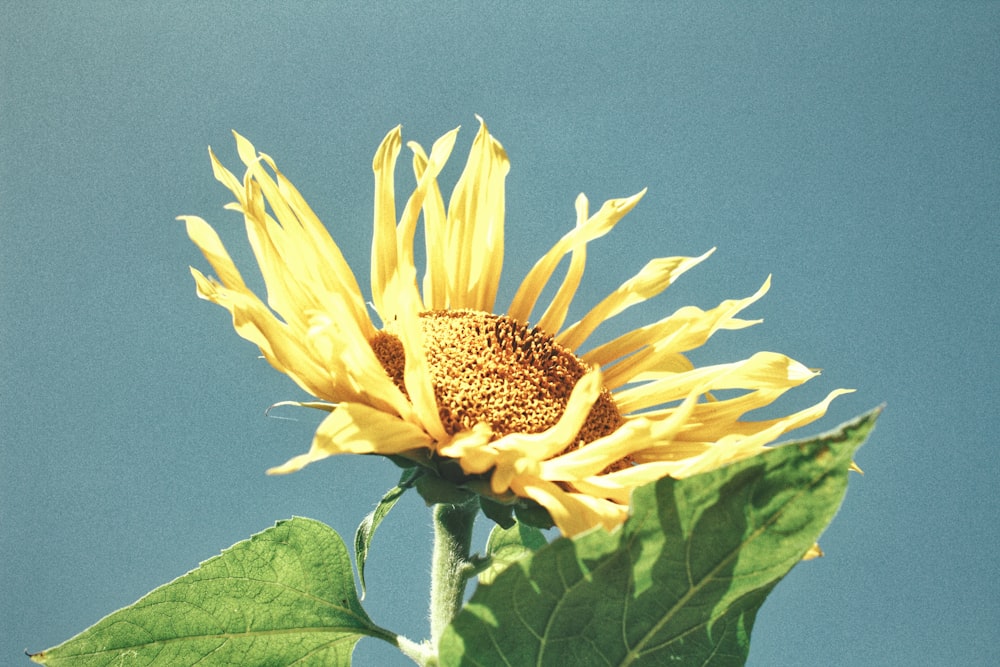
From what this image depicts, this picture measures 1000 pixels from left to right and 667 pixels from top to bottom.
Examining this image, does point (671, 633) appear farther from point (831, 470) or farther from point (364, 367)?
point (364, 367)

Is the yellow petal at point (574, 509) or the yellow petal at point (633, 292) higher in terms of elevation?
the yellow petal at point (633, 292)

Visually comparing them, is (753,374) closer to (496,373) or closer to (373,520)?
(496,373)

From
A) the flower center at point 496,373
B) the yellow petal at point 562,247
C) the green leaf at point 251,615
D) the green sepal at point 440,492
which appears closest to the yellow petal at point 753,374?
the flower center at point 496,373

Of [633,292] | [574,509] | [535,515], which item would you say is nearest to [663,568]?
[574,509]

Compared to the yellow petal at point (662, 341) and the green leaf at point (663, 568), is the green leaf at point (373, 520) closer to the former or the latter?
the green leaf at point (663, 568)

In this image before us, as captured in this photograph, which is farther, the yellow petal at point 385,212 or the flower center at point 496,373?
the yellow petal at point 385,212

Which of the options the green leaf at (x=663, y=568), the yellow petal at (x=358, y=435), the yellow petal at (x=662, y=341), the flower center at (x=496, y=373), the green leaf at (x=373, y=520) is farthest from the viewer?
the yellow petal at (x=662, y=341)

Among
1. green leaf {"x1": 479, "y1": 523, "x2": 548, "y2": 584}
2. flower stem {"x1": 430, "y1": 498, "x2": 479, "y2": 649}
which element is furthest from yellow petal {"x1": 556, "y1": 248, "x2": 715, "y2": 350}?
flower stem {"x1": 430, "y1": 498, "x2": 479, "y2": 649}
